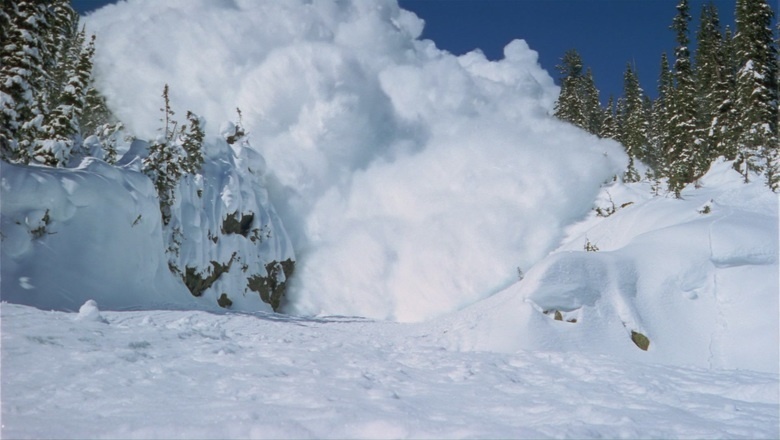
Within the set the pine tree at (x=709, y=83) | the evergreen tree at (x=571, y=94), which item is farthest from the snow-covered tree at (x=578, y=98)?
the pine tree at (x=709, y=83)

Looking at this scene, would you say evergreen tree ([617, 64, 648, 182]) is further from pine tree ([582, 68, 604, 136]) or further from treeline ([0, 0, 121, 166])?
treeline ([0, 0, 121, 166])

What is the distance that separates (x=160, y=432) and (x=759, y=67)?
36151mm

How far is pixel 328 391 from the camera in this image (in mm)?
4965

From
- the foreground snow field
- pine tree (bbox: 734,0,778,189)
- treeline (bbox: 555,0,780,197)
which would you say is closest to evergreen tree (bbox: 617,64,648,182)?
treeline (bbox: 555,0,780,197)

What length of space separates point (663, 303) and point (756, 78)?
1031 inches

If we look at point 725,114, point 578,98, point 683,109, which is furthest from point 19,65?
point 578,98

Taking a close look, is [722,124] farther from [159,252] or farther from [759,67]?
[159,252]

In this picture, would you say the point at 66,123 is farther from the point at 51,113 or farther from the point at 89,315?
the point at 89,315

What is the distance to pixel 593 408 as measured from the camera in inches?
174

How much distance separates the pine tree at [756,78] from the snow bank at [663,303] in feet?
58.6

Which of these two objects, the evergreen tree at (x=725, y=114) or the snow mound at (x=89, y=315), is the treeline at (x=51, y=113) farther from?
the evergreen tree at (x=725, y=114)

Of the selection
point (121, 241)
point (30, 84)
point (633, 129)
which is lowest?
point (121, 241)

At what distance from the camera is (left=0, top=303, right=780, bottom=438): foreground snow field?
368cm

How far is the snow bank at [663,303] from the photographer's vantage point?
27.7 feet
